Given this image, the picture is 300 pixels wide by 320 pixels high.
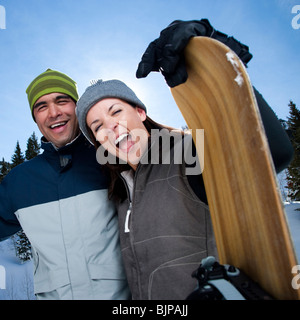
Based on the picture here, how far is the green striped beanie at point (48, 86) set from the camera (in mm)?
2256

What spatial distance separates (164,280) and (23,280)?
67.6 ft

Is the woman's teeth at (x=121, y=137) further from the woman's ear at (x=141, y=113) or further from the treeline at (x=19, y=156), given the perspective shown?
the treeline at (x=19, y=156)

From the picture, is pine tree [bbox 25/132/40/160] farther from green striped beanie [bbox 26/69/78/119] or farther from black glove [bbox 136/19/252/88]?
black glove [bbox 136/19/252/88]

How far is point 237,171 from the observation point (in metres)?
1.05

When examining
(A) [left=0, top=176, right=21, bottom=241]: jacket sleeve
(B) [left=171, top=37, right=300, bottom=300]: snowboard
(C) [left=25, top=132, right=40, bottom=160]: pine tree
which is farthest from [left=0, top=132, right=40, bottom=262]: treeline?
(B) [left=171, top=37, right=300, bottom=300]: snowboard

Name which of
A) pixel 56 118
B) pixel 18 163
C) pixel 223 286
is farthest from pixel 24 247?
pixel 223 286

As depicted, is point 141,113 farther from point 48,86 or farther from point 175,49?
point 48,86

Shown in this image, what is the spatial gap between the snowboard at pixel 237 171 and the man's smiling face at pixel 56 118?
1.35 meters

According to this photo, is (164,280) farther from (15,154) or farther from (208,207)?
(15,154)

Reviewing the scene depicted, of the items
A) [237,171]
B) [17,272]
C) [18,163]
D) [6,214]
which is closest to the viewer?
[237,171]

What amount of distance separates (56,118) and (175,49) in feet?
5.20

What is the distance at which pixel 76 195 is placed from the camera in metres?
1.93

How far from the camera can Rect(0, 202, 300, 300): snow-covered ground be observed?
46.2ft
